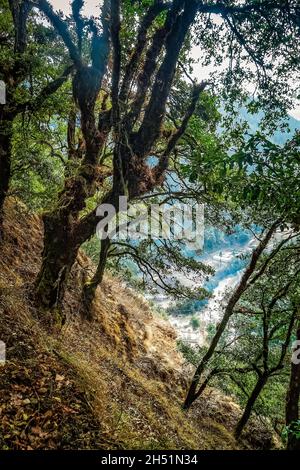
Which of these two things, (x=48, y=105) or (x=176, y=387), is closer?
(x=48, y=105)

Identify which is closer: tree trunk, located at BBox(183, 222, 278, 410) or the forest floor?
the forest floor

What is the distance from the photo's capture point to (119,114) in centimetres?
720

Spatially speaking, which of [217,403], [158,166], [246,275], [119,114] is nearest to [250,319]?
[246,275]

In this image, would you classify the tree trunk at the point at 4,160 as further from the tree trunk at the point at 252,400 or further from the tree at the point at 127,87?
the tree trunk at the point at 252,400

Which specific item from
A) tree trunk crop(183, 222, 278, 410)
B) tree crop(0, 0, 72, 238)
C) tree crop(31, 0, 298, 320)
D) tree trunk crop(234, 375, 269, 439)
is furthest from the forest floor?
tree crop(0, 0, 72, 238)

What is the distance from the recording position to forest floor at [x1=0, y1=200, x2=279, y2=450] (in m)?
4.99

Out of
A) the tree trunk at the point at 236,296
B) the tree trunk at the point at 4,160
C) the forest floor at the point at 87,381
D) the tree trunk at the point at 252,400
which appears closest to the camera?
the forest floor at the point at 87,381

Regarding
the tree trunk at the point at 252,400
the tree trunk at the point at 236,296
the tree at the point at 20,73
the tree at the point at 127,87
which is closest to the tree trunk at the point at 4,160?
the tree at the point at 20,73

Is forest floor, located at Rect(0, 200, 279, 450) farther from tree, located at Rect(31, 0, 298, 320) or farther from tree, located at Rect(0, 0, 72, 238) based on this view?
tree, located at Rect(0, 0, 72, 238)

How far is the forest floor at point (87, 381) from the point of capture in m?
4.99

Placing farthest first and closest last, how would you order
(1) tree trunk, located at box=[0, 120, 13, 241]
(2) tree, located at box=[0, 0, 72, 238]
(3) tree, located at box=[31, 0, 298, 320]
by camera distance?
(1) tree trunk, located at box=[0, 120, 13, 241], (2) tree, located at box=[0, 0, 72, 238], (3) tree, located at box=[31, 0, 298, 320]

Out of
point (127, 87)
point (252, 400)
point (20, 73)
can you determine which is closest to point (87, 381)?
point (127, 87)
